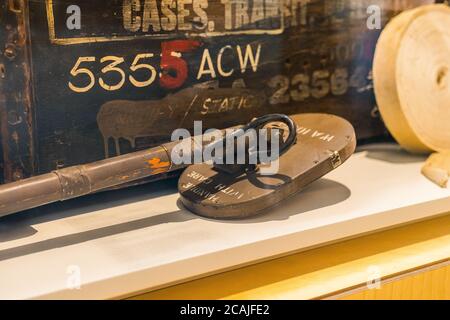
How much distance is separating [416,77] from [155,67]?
21.9 inches

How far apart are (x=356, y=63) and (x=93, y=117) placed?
0.62m

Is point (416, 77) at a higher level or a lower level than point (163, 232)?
higher

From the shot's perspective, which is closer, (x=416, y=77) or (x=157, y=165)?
(x=157, y=165)

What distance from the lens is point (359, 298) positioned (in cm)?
100

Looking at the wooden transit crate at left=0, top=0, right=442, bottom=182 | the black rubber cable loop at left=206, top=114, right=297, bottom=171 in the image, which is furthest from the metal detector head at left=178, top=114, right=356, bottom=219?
the wooden transit crate at left=0, top=0, right=442, bottom=182

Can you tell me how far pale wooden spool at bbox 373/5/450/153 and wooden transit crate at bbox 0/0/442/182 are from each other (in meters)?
0.10

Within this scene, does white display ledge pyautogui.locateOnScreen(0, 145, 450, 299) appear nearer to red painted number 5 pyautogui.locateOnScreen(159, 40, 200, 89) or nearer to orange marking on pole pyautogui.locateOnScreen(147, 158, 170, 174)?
orange marking on pole pyautogui.locateOnScreen(147, 158, 170, 174)

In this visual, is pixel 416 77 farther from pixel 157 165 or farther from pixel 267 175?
pixel 157 165

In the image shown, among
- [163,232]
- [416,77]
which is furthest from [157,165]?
[416,77]

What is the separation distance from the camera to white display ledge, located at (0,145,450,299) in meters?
0.88

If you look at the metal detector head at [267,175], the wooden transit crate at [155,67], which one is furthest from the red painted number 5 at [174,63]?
the metal detector head at [267,175]

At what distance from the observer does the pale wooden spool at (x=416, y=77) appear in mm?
1323

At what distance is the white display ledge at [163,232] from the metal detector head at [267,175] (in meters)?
0.03

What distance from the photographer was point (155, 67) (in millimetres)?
1176
